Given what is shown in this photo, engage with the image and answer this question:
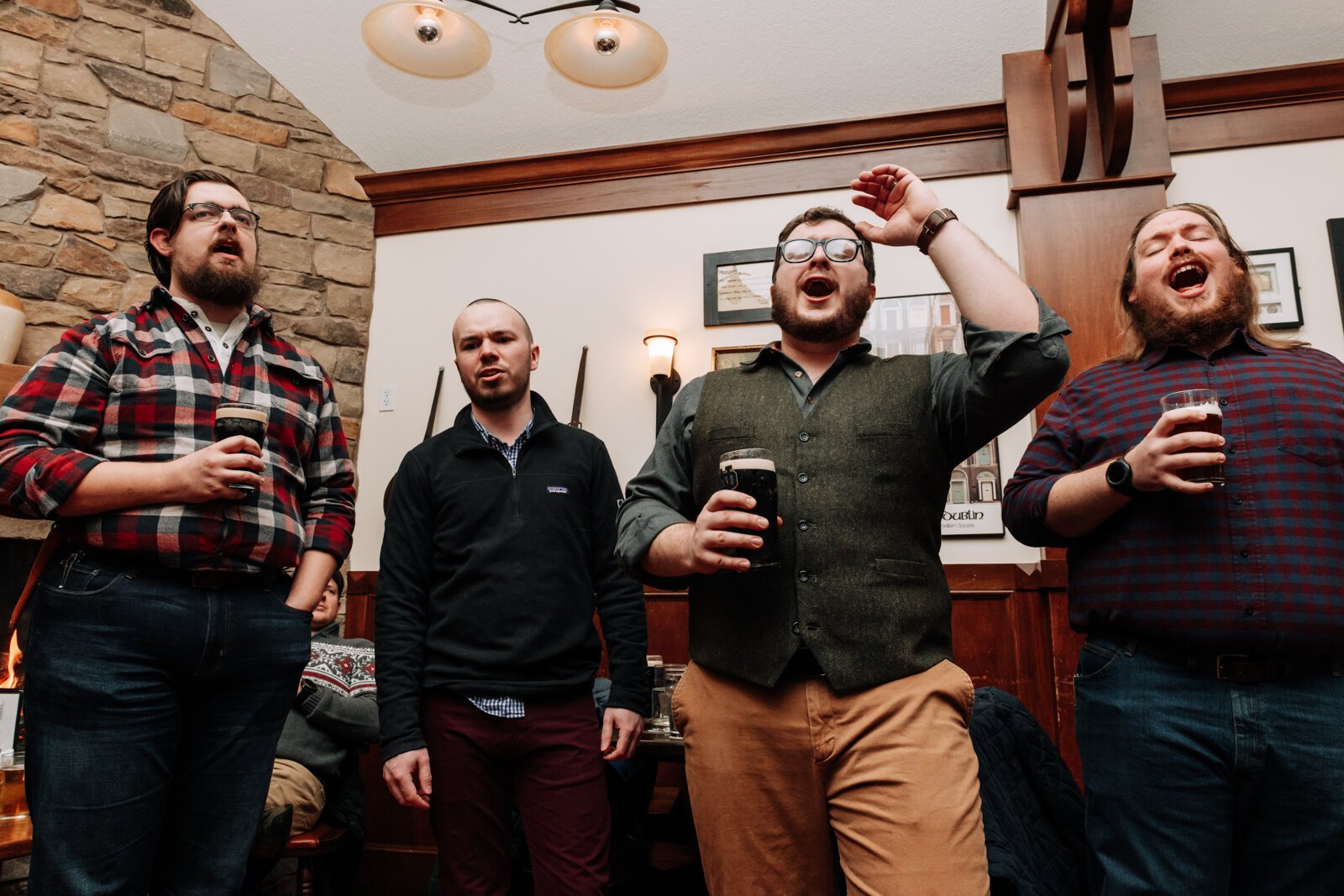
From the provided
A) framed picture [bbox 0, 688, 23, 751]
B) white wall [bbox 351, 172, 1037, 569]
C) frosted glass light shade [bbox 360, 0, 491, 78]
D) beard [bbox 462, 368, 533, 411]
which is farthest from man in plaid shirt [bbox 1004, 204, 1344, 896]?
framed picture [bbox 0, 688, 23, 751]

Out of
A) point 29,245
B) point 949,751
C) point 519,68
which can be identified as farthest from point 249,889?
point 519,68

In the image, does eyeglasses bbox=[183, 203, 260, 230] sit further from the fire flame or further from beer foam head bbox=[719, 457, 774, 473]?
the fire flame

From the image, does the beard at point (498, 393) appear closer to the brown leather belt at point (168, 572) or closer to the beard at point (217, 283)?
the beard at point (217, 283)

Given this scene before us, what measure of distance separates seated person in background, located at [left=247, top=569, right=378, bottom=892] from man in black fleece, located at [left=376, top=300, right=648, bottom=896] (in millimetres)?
445

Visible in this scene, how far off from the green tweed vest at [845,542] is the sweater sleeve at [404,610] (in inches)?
28.8

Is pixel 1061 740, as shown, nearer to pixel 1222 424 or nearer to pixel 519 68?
pixel 1222 424

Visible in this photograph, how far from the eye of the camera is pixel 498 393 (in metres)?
2.08

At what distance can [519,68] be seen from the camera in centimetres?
350

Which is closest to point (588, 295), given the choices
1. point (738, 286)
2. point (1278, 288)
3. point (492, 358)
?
point (738, 286)

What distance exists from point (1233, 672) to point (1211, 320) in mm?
647

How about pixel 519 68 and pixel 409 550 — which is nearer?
pixel 409 550

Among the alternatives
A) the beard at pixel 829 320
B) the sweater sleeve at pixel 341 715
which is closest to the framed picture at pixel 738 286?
the beard at pixel 829 320

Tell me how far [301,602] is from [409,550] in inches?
14.1

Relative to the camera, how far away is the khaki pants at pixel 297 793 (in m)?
2.21
